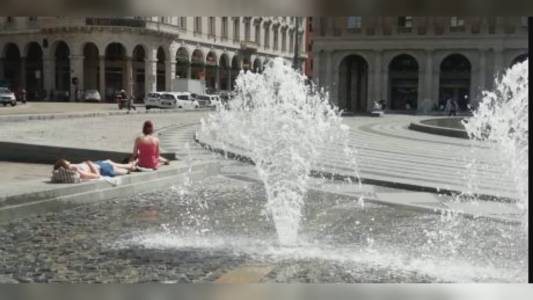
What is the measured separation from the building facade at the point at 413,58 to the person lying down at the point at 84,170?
41.8m

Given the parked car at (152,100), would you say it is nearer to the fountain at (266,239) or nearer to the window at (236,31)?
the window at (236,31)

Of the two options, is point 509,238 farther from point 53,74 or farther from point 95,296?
point 53,74

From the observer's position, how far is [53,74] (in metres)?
49.8

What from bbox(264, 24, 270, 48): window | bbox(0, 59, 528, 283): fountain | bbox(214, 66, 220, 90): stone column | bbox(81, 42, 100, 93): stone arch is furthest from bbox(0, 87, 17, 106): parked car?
Result: bbox(0, 59, 528, 283): fountain

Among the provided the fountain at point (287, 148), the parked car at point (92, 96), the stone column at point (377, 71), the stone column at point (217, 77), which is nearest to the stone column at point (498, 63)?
the stone column at point (377, 71)

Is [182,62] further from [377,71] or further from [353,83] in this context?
[377,71]

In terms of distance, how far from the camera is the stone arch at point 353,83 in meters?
52.8

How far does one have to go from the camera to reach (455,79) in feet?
165

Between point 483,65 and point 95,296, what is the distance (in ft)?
157

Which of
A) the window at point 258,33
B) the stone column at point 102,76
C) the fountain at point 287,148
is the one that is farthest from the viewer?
the window at point 258,33

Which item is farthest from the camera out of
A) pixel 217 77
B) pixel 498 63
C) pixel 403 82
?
pixel 217 77

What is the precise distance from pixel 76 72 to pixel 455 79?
27694mm

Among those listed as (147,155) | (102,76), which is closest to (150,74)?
(102,76)

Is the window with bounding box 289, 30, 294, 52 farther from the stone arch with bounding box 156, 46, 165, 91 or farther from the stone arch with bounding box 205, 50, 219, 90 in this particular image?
the stone arch with bounding box 156, 46, 165, 91
